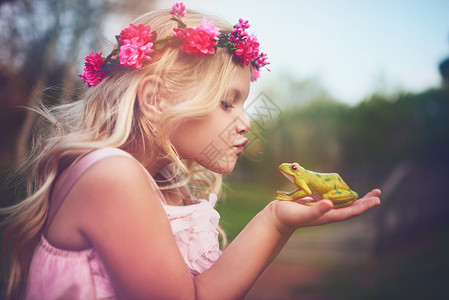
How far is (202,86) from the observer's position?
4.20 feet

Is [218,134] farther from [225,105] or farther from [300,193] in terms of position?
[300,193]

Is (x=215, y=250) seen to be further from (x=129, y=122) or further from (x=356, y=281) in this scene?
(x=356, y=281)

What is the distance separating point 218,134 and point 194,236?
1.30ft

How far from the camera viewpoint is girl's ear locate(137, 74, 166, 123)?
1265 millimetres

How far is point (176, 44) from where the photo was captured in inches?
51.8

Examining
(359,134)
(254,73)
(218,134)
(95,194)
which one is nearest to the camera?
(95,194)

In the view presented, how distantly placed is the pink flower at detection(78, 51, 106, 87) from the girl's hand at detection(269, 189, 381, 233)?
879 mm

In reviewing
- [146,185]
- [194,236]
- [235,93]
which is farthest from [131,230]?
[235,93]

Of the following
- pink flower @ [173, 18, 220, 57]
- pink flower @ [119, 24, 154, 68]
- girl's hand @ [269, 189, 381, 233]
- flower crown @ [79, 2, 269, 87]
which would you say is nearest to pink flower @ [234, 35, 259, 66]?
flower crown @ [79, 2, 269, 87]

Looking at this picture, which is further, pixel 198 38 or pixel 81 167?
pixel 198 38

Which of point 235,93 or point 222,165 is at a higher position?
point 235,93

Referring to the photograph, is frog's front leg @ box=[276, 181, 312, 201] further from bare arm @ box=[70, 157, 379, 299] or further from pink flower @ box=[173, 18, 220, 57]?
pink flower @ box=[173, 18, 220, 57]

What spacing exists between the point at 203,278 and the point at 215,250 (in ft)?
0.73

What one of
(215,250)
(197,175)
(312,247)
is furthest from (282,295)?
(215,250)
